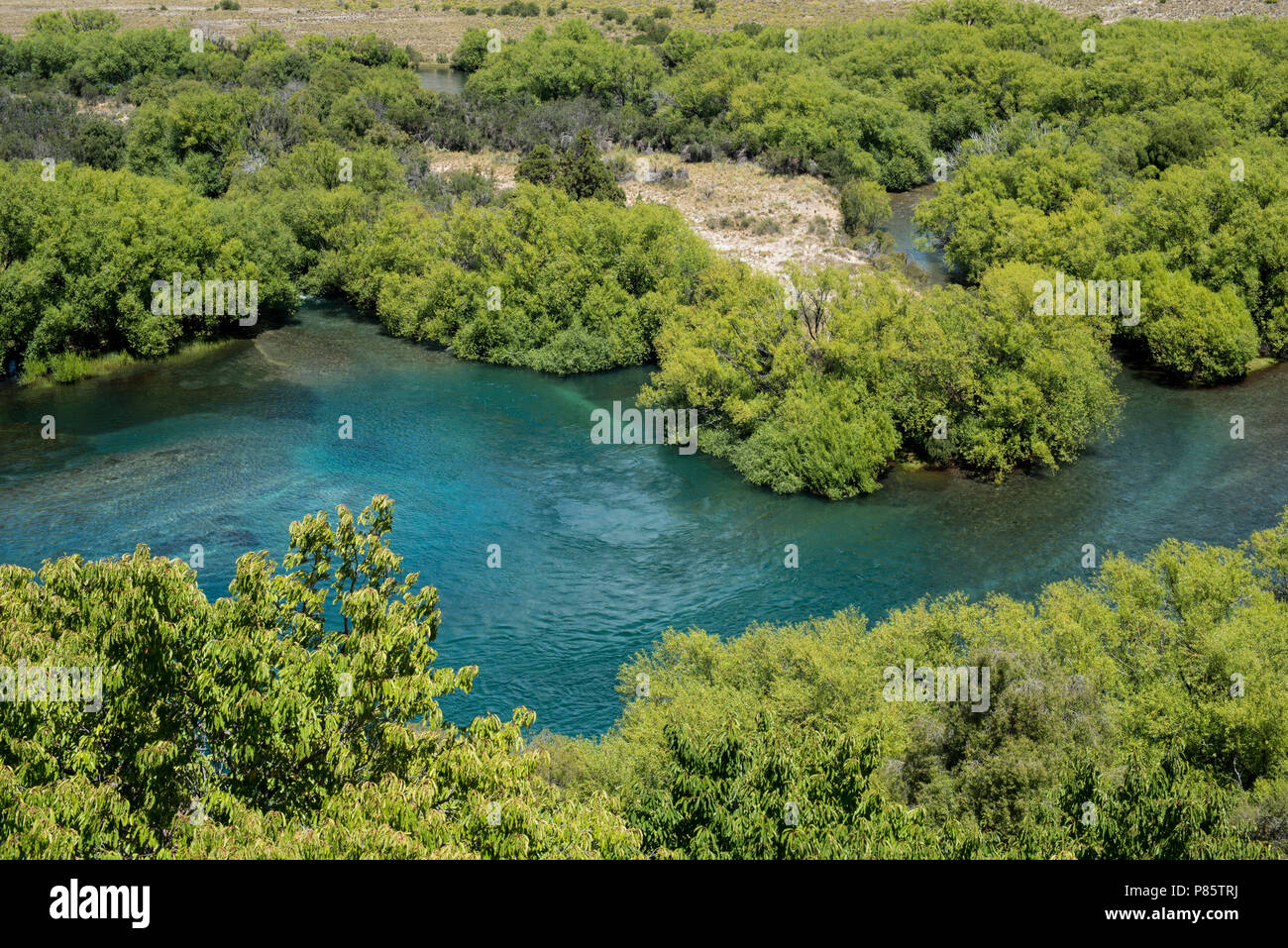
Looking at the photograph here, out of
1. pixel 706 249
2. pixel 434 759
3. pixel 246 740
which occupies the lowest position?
pixel 434 759

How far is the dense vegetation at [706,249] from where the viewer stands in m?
58.3

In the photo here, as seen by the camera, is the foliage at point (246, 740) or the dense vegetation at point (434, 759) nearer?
the foliage at point (246, 740)

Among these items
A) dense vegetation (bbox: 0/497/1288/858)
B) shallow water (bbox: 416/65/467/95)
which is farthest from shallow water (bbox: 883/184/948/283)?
A: dense vegetation (bbox: 0/497/1288/858)

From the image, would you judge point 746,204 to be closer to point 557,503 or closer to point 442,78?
point 557,503

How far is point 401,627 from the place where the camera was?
2283 centimetres

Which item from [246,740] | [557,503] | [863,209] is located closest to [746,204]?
[863,209]

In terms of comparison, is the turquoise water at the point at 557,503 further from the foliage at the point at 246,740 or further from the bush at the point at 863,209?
the bush at the point at 863,209

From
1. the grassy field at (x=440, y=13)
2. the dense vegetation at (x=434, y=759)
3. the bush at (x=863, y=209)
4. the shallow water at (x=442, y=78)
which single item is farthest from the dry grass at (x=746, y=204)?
the grassy field at (x=440, y=13)

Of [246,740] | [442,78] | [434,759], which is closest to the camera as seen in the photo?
[246,740]

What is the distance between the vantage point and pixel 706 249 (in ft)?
245

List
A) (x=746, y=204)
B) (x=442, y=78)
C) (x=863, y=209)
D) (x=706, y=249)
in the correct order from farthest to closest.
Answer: (x=442, y=78)
(x=746, y=204)
(x=863, y=209)
(x=706, y=249)

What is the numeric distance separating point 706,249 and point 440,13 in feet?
368

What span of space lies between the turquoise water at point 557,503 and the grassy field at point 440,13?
314 ft
